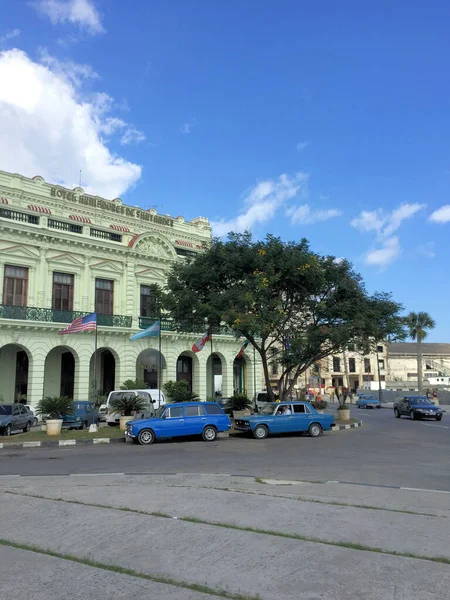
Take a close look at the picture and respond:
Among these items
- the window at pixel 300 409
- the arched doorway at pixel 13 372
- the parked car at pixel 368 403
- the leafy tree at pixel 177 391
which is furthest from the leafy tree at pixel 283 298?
the parked car at pixel 368 403

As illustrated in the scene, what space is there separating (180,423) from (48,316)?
1435 centimetres

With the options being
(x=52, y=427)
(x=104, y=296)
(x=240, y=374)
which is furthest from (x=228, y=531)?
(x=240, y=374)

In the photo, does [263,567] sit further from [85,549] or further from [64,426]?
[64,426]

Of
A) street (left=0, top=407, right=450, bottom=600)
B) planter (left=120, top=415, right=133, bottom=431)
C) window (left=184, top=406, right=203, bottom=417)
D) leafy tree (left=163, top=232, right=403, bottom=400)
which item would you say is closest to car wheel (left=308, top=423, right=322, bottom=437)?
leafy tree (left=163, top=232, right=403, bottom=400)

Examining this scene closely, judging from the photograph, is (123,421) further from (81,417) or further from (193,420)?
(193,420)

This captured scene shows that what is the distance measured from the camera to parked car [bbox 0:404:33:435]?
20688 mm

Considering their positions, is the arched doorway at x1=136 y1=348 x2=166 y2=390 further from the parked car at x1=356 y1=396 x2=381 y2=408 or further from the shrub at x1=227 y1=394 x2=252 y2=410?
the parked car at x1=356 y1=396 x2=381 y2=408

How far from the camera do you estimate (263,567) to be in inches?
191

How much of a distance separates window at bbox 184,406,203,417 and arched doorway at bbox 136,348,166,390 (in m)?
15.1

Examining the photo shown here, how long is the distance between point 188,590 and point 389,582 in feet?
5.76

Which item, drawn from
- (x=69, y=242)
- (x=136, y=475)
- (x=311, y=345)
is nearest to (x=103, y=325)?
(x=69, y=242)

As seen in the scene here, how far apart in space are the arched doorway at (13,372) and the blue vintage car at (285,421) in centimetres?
1533

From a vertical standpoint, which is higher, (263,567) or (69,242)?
(69,242)

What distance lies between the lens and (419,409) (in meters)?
31.5
